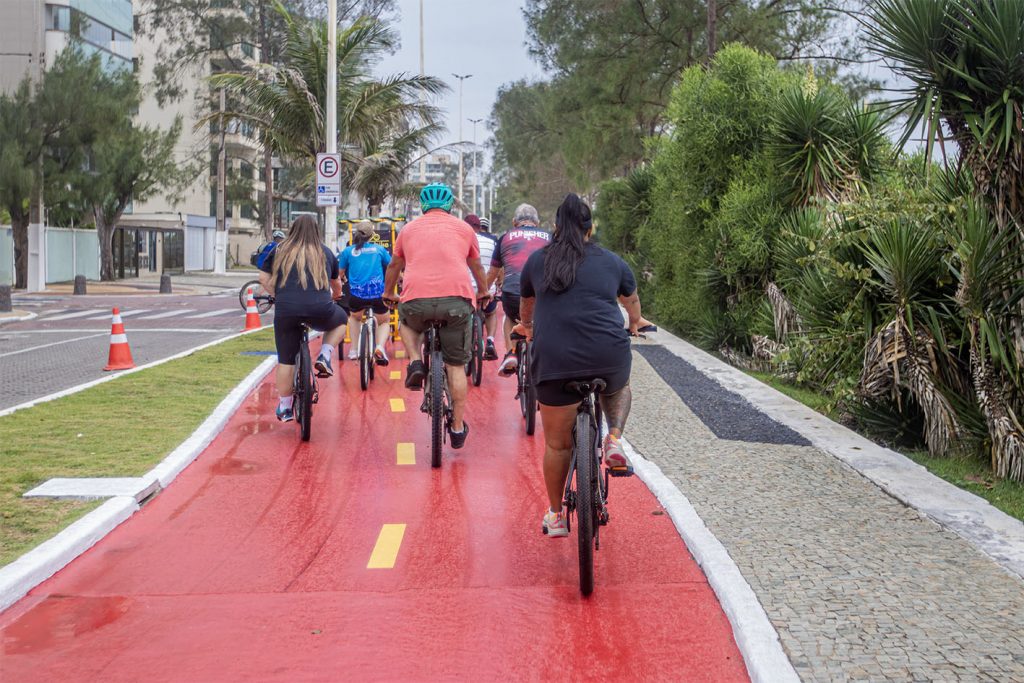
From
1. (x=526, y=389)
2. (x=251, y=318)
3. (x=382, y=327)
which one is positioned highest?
(x=382, y=327)

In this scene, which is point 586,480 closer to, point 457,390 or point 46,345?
point 457,390

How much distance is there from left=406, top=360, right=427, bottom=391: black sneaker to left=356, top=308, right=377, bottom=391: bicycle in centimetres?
427

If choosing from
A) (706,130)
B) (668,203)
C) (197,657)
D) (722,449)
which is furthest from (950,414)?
(668,203)

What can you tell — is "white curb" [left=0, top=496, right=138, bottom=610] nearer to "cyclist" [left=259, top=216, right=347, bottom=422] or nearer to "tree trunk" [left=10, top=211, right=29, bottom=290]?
"cyclist" [left=259, top=216, right=347, bottom=422]

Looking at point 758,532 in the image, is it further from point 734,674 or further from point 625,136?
point 625,136

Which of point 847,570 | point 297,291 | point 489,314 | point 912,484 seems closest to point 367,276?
point 489,314

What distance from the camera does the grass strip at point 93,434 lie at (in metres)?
6.64

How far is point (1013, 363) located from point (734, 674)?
445 centimetres

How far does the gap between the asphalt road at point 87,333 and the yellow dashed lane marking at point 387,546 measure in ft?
22.8

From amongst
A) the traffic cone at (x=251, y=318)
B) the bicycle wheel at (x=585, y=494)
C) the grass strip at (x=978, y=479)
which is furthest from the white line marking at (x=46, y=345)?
the bicycle wheel at (x=585, y=494)

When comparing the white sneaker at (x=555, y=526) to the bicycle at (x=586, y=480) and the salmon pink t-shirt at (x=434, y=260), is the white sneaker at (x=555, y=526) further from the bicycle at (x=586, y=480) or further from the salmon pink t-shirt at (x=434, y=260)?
the salmon pink t-shirt at (x=434, y=260)

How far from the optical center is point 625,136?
39.1m

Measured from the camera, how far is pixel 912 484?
7426mm

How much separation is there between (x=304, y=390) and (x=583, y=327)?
4427 millimetres
